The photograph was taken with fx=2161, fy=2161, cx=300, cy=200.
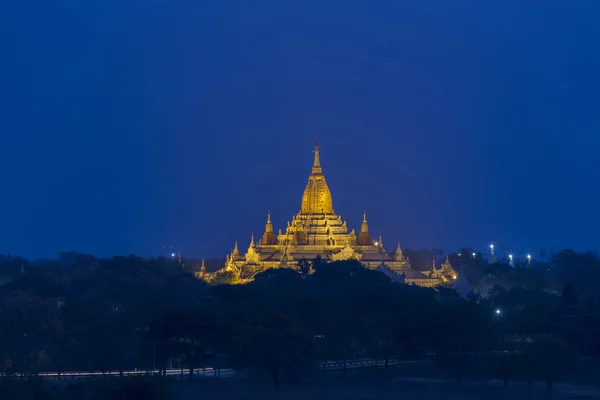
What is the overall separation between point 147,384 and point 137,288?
43826mm

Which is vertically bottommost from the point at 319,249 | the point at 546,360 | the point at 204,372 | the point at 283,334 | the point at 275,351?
the point at 546,360

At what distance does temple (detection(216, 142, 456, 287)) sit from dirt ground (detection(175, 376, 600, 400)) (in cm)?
6281

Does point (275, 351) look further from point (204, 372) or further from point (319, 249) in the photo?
point (319, 249)

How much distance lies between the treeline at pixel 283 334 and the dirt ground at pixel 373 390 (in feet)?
2.86

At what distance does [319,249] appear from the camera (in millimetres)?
169875

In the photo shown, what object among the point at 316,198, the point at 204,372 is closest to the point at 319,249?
the point at 316,198

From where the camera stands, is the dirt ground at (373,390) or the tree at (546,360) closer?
the dirt ground at (373,390)

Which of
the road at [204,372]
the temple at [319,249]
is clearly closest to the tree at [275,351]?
the road at [204,372]

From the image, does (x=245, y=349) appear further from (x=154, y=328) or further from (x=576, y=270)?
(x=576, y=270)

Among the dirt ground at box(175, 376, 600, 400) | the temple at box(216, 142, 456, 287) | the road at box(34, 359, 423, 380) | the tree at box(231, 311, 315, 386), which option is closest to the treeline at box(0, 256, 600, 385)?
the tree at box(231, 311, 315, 386)

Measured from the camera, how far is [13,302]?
365 feet

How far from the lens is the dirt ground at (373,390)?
9438 centimetres

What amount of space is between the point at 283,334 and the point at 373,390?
4946 mm

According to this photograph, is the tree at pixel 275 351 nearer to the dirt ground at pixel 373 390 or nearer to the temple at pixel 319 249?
the dirt ground at pixel 373 390
